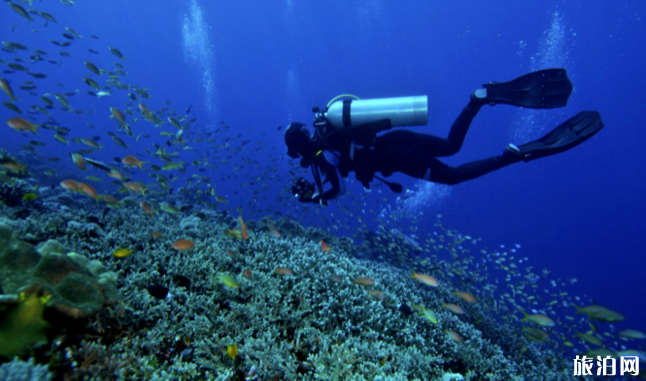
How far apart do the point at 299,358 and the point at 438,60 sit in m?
79.6

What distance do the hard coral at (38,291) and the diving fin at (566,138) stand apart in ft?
24.7

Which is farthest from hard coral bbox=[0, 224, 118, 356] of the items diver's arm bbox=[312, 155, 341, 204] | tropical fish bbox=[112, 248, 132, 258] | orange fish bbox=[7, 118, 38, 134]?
orange fish bbox=[7, 118, 38, 134]

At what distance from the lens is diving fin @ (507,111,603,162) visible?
19.4 feet

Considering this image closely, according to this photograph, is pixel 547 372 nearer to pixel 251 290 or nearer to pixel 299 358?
pixel 299 358

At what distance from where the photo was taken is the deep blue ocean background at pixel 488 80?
181ft

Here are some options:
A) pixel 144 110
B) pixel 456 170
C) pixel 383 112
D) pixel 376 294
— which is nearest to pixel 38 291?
pixel 376 294

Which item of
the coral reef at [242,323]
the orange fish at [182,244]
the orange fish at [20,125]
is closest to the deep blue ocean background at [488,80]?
the orange fish at [20,125]

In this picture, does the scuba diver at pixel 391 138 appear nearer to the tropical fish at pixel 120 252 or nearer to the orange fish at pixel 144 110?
the tropical fish at pixel 120 252

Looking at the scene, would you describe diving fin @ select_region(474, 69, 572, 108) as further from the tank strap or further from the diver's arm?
the diver's arm

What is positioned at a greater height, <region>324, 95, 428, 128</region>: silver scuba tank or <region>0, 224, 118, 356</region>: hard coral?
<region>324, 95, 428, 128</region>: silver scuba tank

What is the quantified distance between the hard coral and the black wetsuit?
4304mm

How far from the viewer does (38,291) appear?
1.86 m

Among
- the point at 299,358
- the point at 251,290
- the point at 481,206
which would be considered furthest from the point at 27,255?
the point at 481,206

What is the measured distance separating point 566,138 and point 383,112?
3954 mm
